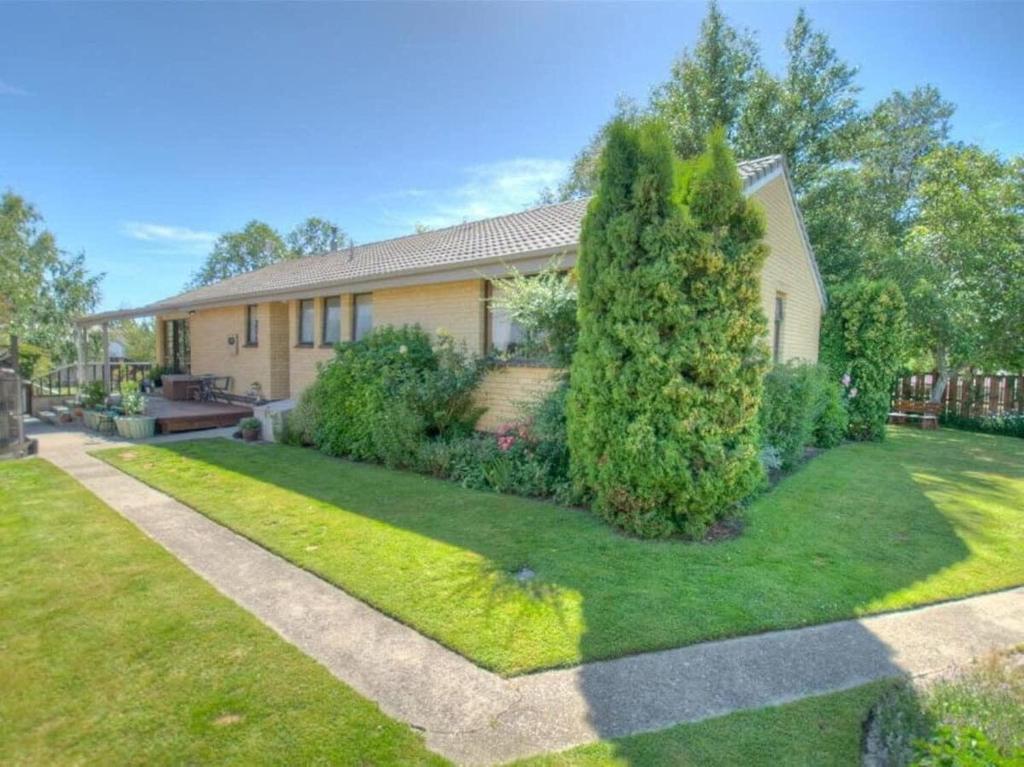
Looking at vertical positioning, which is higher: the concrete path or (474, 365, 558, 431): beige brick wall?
(474, 365, 558, 431): beige brick wall

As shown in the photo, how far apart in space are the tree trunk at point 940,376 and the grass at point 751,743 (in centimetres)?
1622

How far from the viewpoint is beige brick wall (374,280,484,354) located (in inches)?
383

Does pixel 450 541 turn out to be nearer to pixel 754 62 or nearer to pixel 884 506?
pixel 884 506

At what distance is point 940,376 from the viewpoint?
50.1 feet

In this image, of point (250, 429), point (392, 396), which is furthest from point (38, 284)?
point (392, 396)

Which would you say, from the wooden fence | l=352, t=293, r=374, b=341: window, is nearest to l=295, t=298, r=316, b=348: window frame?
l=352, t=293, r=374, b=341: window

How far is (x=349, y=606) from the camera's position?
3.82 m

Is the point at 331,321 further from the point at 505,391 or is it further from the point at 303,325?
the point at 505,391

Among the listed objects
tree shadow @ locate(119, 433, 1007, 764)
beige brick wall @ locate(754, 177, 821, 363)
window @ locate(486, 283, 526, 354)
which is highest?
beige brick wall @ locate(754, 177, 821, 363)

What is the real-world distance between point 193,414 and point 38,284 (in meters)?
22.6

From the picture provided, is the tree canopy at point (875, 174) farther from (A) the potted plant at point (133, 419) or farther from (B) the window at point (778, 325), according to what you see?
(A) the potted plant at point (133, 419)

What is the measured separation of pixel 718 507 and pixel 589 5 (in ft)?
31.9

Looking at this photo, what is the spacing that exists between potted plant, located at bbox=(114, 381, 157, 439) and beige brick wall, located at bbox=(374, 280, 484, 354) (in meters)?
5.41

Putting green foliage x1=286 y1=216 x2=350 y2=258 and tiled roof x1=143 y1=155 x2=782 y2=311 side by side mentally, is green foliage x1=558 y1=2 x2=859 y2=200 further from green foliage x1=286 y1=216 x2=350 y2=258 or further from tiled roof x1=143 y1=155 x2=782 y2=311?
green foliage x1=286 y1=216 x2=350 y2=258
